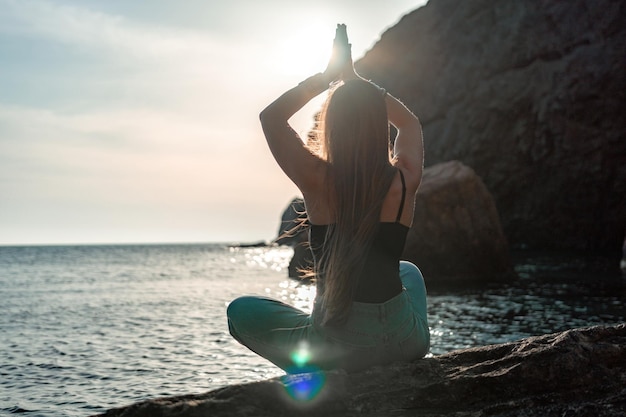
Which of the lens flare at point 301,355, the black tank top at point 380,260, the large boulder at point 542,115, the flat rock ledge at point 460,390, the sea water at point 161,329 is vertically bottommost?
the sea water at point 161,329

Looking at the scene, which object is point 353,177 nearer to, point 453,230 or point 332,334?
point 332,334

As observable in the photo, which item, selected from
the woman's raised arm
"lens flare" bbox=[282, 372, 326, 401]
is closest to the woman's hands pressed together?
the woman's raised arm

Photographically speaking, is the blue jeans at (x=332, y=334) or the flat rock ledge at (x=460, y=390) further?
the blue jeans at (x=332, y=334)

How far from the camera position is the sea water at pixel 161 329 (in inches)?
289

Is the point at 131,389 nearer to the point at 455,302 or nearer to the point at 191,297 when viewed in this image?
the point at 455,302

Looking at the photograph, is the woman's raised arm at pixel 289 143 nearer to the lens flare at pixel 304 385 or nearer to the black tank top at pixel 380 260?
the black tank top at pixel 380 260

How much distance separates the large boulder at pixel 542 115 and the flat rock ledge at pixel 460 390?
38.3m

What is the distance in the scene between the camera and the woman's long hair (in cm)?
371

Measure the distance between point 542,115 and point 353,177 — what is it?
134ft

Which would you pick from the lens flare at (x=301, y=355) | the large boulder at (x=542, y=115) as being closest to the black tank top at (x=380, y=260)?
the lens flare at (x=301, y=355)

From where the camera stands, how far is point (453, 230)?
19.3 meters

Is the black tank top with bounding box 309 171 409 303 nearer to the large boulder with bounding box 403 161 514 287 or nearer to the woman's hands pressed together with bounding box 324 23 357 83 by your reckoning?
the woman's hands pressed together with bounding box 324 23 357 83

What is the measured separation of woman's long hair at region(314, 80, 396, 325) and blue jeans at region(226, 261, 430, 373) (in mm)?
185

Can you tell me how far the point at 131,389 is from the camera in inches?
283
